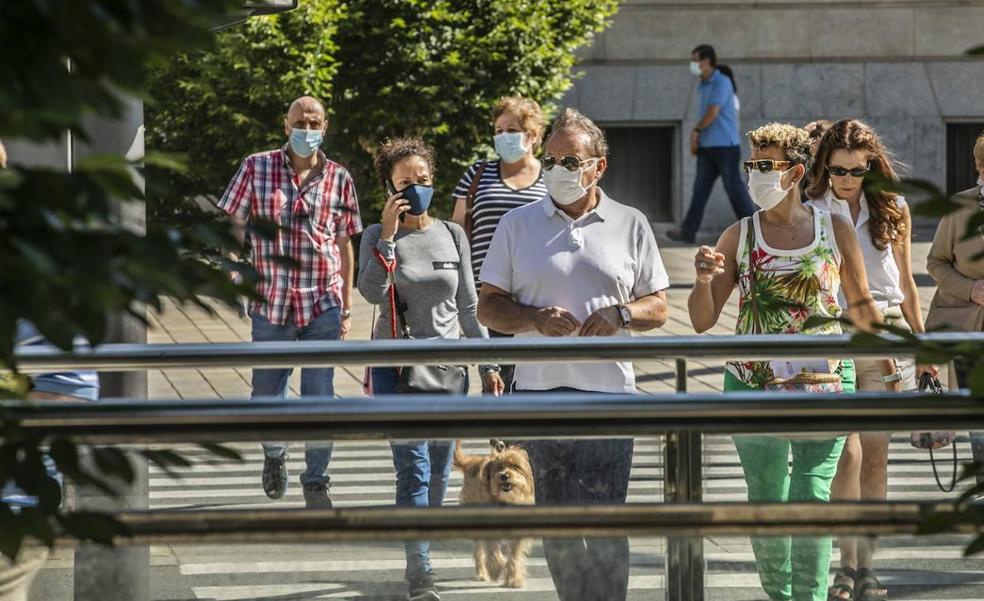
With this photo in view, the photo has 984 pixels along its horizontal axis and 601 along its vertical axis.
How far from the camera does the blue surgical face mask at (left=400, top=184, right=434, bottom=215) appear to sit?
7277mm

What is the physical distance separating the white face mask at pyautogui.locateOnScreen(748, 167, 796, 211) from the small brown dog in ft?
6.97

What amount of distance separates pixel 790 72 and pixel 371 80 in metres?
6.45

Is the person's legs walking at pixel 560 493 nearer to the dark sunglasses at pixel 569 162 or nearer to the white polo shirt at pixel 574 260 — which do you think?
the white polo shirt at pixel 574 260

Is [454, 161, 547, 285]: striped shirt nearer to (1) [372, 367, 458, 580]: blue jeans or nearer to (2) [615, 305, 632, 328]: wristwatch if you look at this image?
(2) [615, 305, 632, 328]: wristwatch

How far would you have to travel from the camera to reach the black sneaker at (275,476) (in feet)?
11.6

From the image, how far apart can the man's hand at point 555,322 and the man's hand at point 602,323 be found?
39 millimetres

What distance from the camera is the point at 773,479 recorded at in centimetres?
381

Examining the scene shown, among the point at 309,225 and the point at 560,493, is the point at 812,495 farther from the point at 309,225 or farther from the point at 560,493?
the point at 309,225

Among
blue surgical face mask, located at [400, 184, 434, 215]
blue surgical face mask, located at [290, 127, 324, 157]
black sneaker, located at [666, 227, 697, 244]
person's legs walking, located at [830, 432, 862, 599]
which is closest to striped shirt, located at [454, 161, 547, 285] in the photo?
blue surgical face mask, located at [400, 184, 434, 215]

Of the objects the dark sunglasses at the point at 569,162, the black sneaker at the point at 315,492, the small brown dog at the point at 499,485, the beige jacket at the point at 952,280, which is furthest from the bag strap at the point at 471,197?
the black sneaker at the point at 315,492

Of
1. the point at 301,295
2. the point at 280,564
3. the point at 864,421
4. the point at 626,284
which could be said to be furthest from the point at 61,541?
the point at 301,295

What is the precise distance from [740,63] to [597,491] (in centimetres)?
1799

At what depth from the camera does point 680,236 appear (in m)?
19.2

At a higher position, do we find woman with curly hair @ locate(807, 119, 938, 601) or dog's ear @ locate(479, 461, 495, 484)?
woman with curly hair @ locate(807, 119, 938, 601)
